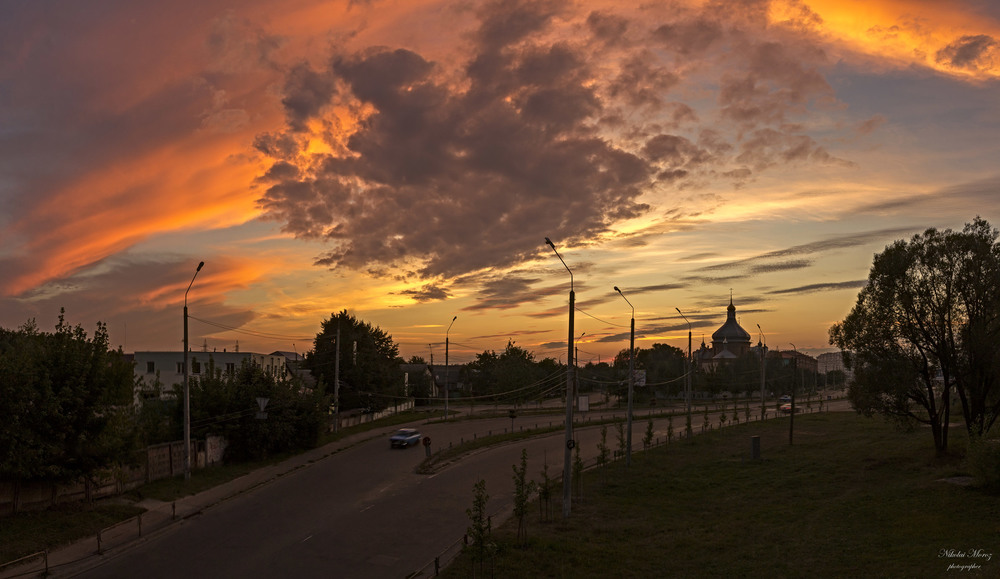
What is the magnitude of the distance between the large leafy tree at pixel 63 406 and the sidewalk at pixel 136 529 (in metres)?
3.19

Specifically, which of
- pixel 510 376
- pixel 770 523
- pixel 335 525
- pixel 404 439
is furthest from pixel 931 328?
pixel 510 376

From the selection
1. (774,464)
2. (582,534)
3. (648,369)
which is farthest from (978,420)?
(648,369)

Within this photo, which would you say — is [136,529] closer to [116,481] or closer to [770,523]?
[116,481]

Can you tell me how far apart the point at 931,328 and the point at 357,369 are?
183 feet

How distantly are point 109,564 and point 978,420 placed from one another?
130 ft

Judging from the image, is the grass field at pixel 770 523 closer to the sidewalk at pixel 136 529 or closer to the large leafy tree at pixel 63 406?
the sidewalk at pixel 136 529

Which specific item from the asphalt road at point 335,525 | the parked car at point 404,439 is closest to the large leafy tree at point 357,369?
the parked car at point 404,439

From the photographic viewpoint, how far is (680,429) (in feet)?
224

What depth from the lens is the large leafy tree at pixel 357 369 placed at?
246ft

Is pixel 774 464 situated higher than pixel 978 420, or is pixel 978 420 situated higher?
pixel 978 420

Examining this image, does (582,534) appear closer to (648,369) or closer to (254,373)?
(254,373)

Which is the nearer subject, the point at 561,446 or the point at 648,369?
the point at 561,446

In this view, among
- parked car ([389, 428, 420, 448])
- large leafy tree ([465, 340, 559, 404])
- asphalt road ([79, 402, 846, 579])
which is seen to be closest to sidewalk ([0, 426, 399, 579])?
asphalt road ([79, 402, 846, 579])

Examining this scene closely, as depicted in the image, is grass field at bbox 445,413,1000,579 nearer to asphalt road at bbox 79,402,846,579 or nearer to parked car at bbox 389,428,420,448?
asphalt road at bbox 79,402,846,579
